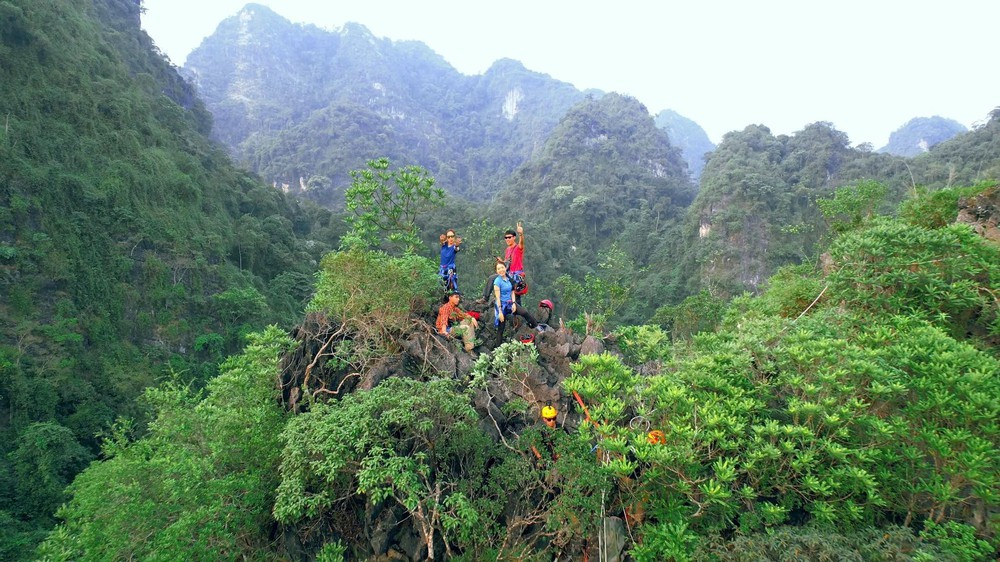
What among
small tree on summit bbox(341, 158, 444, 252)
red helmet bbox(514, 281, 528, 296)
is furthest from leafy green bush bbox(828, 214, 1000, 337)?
small tree on summit bbox(341, 158, 444, 252)

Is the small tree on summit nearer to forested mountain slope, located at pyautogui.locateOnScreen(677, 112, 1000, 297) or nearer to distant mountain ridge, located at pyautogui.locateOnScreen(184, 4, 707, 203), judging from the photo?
forested mountain slope, located at pyautogui.locateOnScreen(677, 112, 1000, 297)

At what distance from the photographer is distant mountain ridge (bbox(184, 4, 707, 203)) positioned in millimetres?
67438

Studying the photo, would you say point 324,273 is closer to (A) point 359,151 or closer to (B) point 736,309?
(B) point 736,309

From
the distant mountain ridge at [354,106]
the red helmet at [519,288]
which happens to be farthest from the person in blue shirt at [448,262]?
the distant mountain ridge at [354,106]

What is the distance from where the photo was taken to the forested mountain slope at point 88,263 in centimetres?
1427

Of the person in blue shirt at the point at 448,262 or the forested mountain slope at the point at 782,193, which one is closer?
the person in blue shirt at the point at 448,262

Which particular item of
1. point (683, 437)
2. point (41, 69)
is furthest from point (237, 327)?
point (683, 437)

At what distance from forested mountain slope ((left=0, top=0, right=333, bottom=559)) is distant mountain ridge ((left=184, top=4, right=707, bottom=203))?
121 feet

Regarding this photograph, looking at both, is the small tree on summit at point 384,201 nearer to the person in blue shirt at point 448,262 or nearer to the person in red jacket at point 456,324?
the person in blue shirt at point 448,262

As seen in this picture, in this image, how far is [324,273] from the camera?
7781mm

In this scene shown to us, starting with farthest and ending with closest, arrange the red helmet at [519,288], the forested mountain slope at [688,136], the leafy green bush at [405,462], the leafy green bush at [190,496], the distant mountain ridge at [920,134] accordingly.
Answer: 1. the forested mountain slope at [688,136]
2. the distant mountain ridge at [920,134]
3. the red helmet at [519,288]
4. the leafy green bush at [190,496]
5. the leafy green bush at [405,462]

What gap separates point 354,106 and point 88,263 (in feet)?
216

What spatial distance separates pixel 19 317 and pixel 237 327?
741 centimetres

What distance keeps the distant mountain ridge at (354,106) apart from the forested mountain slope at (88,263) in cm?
3680
